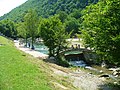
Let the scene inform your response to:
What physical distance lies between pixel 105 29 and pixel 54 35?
31104 millimetres

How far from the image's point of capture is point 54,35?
188 ft

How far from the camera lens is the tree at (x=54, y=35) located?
187 feet

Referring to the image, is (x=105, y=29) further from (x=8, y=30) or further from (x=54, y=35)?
(x=8, y=30)

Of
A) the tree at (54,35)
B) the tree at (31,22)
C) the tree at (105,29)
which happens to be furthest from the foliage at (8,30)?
the tree at (105,29)

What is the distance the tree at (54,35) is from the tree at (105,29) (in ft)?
90.8

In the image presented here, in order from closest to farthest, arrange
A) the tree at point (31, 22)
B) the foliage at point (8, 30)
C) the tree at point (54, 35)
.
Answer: the tree at point (54, 35)
the tree at point (31, 22)
the foliage at point (8, 30)

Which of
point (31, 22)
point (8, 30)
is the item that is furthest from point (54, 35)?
point (8, 30)

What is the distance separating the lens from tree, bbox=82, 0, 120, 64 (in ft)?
85.8

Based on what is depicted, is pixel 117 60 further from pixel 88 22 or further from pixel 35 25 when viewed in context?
pixel 35 25

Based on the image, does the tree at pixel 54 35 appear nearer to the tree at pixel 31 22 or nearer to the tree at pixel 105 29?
the tree at pixel 105 29

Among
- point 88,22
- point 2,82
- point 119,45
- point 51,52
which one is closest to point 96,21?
point 88,22

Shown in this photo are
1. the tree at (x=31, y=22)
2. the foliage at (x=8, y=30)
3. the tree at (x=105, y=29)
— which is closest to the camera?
the tree at (x=105, y=29)

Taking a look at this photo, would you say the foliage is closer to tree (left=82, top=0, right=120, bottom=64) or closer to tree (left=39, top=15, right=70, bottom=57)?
tree (left=39, top=15, right=70, bottom=57)

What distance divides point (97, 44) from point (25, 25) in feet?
216
